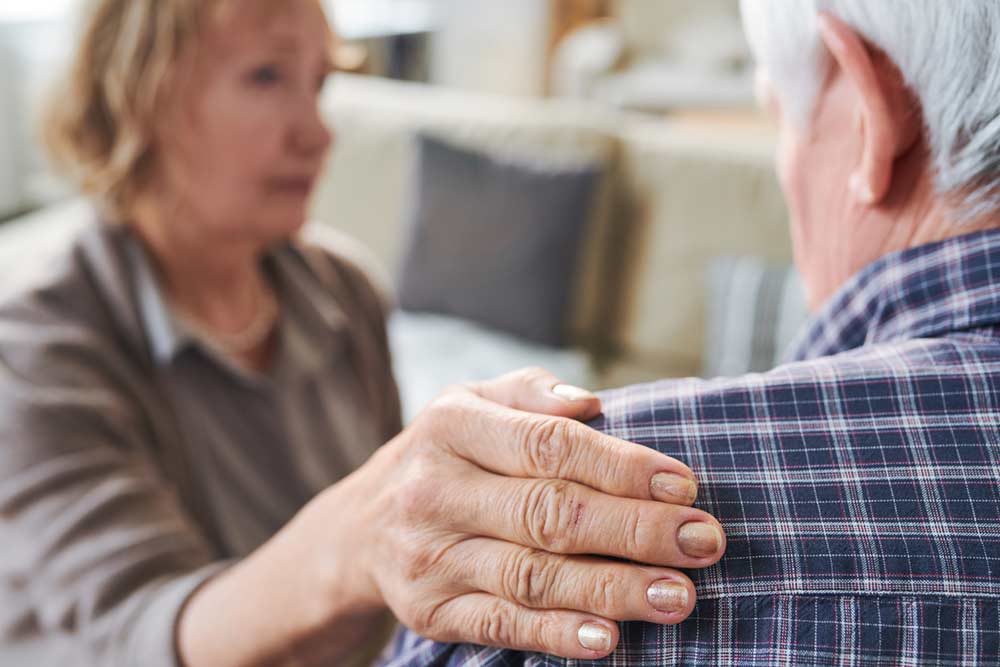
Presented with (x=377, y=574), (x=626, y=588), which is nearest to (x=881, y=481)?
(x=626, y=588)

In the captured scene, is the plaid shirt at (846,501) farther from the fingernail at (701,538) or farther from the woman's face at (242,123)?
the woman's face at (242,123)

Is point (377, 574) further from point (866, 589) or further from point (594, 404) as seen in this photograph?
point (866, 589)

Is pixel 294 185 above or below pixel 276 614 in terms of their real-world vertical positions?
above

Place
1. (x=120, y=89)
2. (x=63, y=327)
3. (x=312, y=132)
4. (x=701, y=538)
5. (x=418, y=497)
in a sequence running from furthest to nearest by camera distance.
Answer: (x=312, y=132), (x=120, y=89), (x=63, y=327), (x=418, y=497), (x=701, y=538)

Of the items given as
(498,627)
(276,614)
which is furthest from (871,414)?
(276,614)

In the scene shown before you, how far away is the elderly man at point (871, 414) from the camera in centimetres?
50

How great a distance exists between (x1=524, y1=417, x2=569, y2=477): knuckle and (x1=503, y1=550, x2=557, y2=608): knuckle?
0.17 feet

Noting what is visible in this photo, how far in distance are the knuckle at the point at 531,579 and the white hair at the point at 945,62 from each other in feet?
1.18

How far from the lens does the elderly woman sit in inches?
21.7

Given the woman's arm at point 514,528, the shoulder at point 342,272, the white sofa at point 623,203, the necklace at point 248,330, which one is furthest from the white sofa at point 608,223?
the woman's arm at point 514,528

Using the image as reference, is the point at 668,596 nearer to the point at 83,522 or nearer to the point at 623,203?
the point at 83,522

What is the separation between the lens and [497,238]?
2447 millimetres

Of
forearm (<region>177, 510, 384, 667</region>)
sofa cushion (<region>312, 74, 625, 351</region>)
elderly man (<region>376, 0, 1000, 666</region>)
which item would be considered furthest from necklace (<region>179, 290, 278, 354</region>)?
sofa cushion (<region>312, 74, 625, 351</region>)

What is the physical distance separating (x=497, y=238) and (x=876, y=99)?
1.88m
